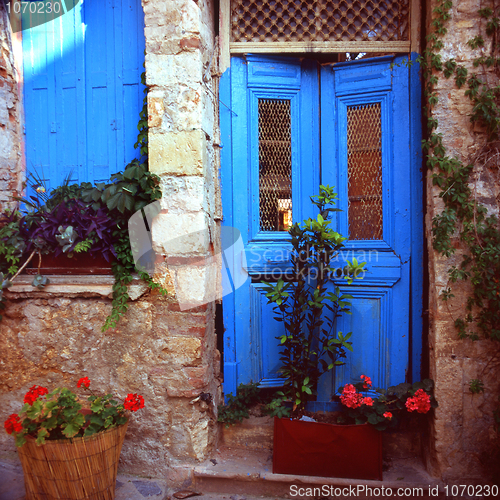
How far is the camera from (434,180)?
2.43m

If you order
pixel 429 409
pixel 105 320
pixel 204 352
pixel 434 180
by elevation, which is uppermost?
pixel 434 180

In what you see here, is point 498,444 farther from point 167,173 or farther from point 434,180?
point 167,173

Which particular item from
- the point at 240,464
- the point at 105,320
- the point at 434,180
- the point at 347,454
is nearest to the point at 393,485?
the point at 347,454

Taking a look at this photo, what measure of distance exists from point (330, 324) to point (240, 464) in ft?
3.90

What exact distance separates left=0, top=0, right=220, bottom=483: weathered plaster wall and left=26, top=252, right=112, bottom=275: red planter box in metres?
0.12

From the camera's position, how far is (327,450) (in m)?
2.43

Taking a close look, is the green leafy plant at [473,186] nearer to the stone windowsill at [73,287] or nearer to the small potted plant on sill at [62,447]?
the stone windowsill at [73,287]

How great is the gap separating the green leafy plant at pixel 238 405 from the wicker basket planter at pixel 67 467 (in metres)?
0.91

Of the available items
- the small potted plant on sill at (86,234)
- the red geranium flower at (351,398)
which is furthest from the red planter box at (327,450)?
the small potted plant on sill at (86,234)

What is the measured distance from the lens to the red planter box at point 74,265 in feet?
8.52

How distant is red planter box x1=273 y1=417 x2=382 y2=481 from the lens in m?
2.40

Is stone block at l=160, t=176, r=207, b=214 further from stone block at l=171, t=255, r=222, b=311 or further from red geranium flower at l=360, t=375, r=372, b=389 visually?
red geranium flower at l=360, t=375, r=372, b=389

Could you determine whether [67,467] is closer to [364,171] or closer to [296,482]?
[296,482]
